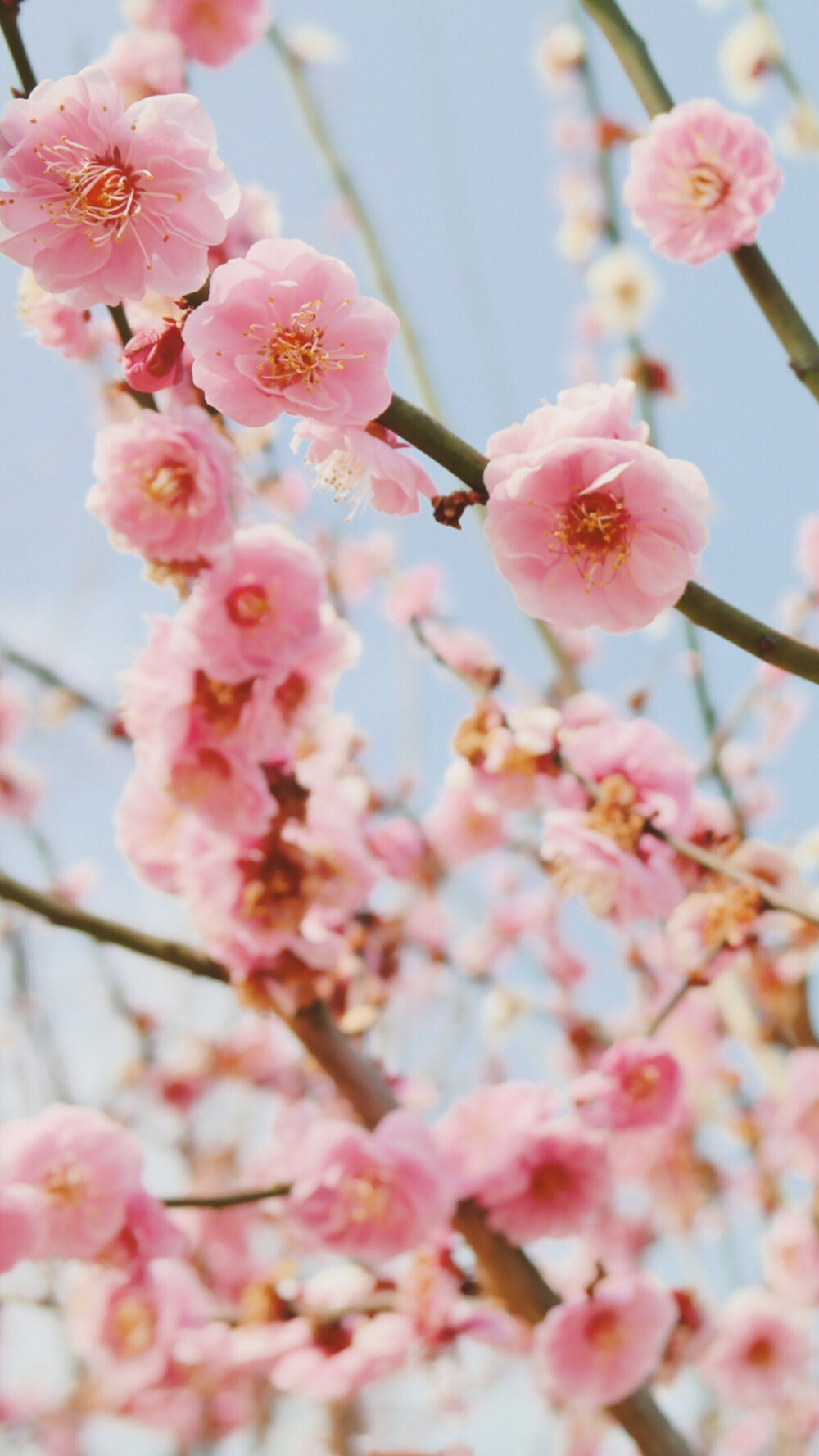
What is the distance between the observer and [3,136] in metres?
1.16

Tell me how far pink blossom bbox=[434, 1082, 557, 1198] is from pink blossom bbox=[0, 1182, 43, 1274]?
87cm

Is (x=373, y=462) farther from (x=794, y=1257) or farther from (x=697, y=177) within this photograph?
(x=794, y=1257)

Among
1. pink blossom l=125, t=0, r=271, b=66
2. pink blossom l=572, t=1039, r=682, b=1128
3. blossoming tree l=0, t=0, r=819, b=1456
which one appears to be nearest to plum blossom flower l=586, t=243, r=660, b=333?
blossoming tree l=0, t=0, r=819, b=1456

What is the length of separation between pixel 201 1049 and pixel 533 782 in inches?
135

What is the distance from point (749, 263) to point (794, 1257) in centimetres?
315

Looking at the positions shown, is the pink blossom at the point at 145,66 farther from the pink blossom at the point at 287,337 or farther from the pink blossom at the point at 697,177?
the pink blossom at the point at 287,337

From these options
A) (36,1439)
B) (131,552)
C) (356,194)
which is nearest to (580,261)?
(356,194)

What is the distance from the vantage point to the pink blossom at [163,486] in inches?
68.4

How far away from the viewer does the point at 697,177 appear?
6.84ft

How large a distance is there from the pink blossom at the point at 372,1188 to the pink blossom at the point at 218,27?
2.66 m

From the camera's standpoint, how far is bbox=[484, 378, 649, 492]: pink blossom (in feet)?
3.75

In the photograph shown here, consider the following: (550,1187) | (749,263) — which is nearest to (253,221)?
(749,263)

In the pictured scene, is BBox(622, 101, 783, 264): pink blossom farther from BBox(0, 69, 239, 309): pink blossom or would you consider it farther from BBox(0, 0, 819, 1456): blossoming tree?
BBox(0, 69, 239, 309): pink blossom

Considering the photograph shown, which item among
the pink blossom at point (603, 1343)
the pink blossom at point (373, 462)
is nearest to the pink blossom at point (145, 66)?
the pink blossom at point (373, 462)
